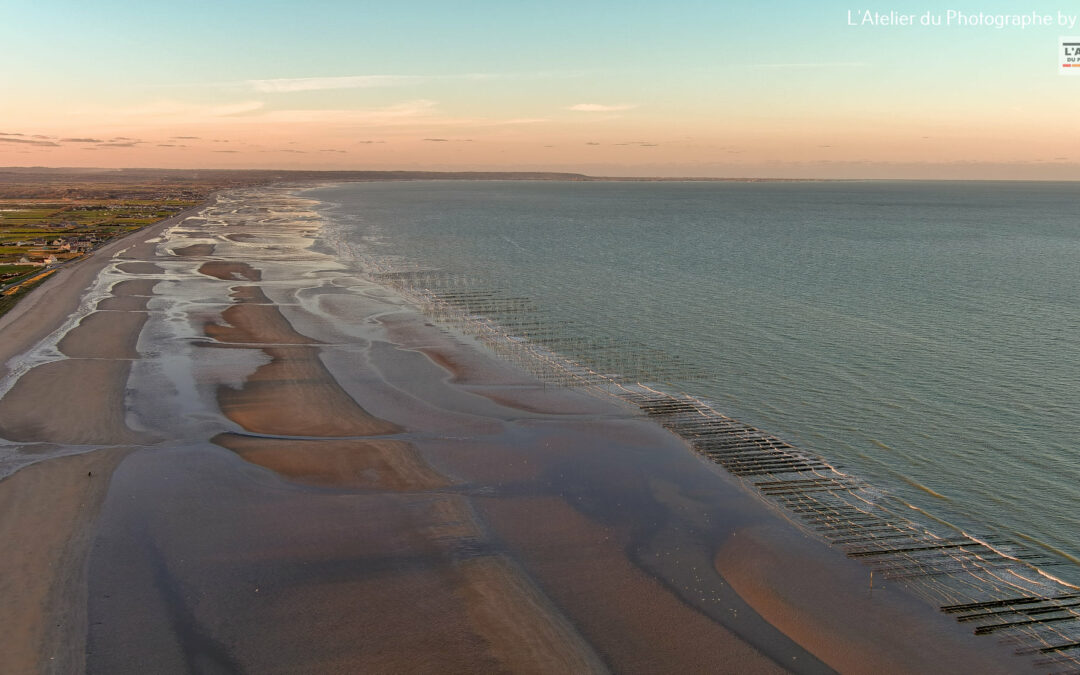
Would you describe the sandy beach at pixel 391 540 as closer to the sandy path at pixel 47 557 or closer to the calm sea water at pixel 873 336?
the sandy path at pixel 47 557

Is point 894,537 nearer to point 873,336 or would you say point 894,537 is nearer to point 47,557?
point 47,557

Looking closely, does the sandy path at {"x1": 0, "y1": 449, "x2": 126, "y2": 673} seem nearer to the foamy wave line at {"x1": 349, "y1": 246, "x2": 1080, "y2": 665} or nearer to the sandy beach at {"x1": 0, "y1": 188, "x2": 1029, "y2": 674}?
the sandy beach at {"x1": 0, "y1": 188, "x2": 1029, "y2": 674}

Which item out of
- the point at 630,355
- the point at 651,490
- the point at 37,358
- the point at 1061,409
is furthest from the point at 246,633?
the point at 1061,409

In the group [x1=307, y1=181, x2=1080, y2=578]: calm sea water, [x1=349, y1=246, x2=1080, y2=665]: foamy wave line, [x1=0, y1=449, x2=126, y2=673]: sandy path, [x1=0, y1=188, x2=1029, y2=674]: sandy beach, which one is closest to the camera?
[x1=0, y1=449, x2=126, y2=673]: sandy path

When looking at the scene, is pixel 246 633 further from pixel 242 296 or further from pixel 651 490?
pixel 242 296

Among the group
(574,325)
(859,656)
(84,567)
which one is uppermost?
(574,325)

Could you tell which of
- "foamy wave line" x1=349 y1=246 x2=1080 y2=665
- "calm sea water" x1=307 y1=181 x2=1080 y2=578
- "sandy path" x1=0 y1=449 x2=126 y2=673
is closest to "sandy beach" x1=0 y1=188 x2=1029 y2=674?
"sandy path" x1=0 y1=449 x2=126 y2=673

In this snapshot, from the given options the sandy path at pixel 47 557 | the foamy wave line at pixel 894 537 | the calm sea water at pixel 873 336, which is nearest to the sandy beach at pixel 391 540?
the sandy path at pixel 47 557
